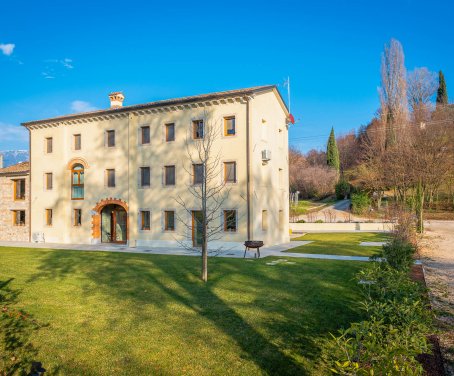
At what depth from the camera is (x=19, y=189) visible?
87.0 ft

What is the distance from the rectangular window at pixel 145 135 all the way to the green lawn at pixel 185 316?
10.2m

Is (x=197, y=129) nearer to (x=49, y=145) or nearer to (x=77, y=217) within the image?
(x=77, y=217)

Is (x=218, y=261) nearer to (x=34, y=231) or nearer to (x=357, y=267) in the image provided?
(x=357, y=267)

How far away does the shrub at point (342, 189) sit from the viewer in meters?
51.2

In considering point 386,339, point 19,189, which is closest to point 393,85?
point 19,189

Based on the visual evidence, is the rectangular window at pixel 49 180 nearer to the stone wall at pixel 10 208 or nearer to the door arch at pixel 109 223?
the stone wall at pixel 10 208

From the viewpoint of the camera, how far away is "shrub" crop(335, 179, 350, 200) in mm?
51188

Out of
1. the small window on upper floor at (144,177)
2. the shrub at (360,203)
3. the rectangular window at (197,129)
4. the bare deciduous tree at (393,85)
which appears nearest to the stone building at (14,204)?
the small window on upper floor at (144,177)

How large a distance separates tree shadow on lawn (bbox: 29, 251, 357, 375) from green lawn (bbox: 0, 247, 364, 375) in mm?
25

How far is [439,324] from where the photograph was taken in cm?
659

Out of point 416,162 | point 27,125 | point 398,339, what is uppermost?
point 27,125

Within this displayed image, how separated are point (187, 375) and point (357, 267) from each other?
9.43 metres

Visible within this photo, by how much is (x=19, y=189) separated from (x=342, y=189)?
41216 millimetres

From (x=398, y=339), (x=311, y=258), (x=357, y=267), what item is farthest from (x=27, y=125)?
(x=398, y=339)
